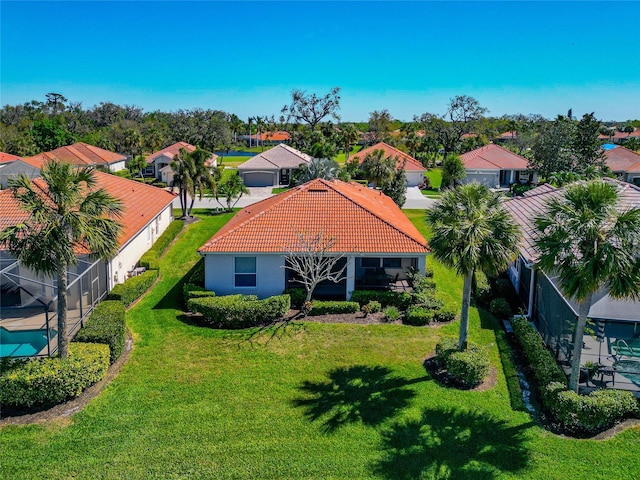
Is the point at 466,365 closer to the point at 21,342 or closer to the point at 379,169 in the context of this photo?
the point at 21,342

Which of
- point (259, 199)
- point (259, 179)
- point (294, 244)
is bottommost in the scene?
point (294, 244)

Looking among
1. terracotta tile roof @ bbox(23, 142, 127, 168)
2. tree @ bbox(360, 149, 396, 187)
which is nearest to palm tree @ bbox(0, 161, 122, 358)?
tree @ bbox(360, 149, 396, 187)

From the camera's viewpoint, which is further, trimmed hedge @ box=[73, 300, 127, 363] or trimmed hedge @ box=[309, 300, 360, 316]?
trimmed hedge @ box=[309, 300, 360, 316]

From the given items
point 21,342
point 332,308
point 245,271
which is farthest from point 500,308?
point 21,342

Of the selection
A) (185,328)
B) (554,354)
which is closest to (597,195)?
(554,354)

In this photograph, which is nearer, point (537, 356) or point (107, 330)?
point (537, 356)

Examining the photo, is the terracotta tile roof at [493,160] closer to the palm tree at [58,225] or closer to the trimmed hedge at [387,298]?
the trimmed hedge at [387,298]

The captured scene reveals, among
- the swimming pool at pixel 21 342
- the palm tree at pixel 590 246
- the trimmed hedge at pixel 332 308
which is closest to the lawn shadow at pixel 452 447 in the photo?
the palm tree at pixel 590 246

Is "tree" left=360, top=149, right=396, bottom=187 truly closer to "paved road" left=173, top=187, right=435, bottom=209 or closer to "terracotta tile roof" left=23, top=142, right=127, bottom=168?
"paved road" left=173, top=187, right=435, bottom=209
